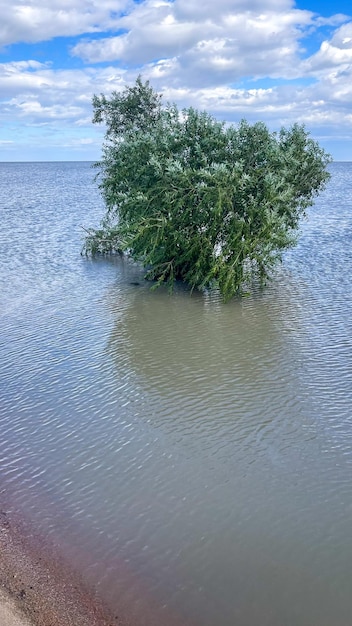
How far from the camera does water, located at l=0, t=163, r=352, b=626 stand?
9445 millimetres

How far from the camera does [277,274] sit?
31031mm

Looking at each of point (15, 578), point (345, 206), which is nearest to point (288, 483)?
point (15, 578)

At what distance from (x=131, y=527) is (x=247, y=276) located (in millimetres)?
16692

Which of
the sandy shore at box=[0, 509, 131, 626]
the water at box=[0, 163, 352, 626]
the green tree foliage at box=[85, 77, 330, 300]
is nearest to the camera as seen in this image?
the sandy shore at box=[0, 509, 131, 626]

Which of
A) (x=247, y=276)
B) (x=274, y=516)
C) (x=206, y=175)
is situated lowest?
(x=274, y=516)

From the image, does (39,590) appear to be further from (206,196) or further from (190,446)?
(206,196)

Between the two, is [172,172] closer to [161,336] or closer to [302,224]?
[161,336]

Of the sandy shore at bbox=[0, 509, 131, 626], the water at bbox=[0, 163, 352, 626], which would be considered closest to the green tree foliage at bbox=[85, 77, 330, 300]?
the water at bbox=[0, 163, 352, 626]

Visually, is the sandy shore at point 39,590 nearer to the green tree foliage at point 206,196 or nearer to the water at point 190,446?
the water at point 190,446

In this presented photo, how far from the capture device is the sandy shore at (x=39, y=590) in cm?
835

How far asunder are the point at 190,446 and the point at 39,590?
218 inches

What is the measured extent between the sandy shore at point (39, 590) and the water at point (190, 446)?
0.35 m

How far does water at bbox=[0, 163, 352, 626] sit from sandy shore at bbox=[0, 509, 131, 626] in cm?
35

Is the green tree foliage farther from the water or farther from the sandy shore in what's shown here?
the sandy shore
